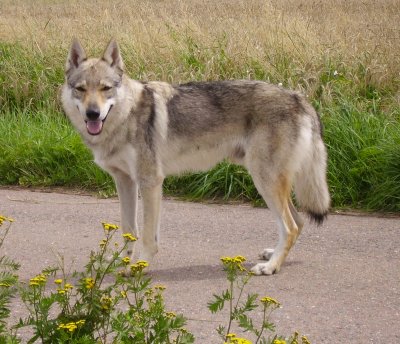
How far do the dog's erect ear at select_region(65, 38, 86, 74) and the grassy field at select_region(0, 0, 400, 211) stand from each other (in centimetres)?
223

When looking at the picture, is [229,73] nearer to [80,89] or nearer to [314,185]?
[314,185]

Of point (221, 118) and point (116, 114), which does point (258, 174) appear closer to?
point (221, 118)

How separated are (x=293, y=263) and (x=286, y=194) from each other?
51cm

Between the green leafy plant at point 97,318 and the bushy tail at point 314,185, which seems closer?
the green leafy plant at point 97,318

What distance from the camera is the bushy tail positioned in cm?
603

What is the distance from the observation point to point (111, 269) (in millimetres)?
3385

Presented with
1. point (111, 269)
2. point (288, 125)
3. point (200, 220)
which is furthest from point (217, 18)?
point (111, 269)

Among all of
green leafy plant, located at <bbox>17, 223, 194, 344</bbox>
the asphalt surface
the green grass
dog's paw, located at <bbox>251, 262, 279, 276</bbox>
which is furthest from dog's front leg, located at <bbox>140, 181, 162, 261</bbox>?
green leafy plant, located at <bbox>17, 223, 194, 344</bbox>

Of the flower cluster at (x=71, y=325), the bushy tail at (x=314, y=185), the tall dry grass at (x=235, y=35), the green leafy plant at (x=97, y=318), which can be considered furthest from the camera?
the tall dry grass at (x=235, y=35)

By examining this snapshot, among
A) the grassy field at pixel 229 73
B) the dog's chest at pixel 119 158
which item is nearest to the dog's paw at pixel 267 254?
the dog's chest at pixel 119 158

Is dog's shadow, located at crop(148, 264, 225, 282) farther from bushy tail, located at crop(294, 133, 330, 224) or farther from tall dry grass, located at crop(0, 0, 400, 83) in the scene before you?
tall dry grass, located at crop(0, 0, 400, 83)

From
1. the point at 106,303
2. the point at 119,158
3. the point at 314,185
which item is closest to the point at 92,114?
the point at 119,158

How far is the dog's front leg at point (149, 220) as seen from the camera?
18.9ft

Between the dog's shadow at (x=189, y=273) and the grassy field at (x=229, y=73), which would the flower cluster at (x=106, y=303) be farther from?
the grassy field at (x=229, y=73)
